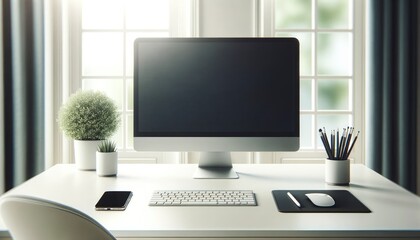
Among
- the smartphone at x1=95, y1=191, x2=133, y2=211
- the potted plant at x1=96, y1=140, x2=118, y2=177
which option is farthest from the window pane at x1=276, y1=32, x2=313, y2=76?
the smartphone at x1=95, y1=191, x2=133, y2=211

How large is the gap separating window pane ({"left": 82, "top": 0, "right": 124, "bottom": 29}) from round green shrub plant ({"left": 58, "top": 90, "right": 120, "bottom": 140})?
1.55 meters

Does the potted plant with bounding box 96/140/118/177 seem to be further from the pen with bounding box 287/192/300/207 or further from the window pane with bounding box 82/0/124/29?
the window pane with bounding box 82/0/124/29

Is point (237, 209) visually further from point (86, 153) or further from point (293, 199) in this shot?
point (86, 153)

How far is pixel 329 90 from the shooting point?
3.17 meters

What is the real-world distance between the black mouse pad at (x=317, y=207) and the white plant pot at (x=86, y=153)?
71cm

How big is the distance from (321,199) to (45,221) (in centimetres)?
71

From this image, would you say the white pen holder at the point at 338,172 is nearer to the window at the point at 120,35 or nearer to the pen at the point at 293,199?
the pen at the point at 293,199

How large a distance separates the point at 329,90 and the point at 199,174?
1814 mm

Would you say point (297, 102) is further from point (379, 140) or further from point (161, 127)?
point (379, 140)

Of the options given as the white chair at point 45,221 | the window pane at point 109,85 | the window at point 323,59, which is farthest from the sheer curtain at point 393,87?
the white chair at point 45,221

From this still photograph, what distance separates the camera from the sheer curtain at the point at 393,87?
114 inches

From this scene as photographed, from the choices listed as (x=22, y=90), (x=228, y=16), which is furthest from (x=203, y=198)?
(x=228, y=16)

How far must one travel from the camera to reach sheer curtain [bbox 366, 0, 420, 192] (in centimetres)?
289

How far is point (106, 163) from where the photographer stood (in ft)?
5.24
